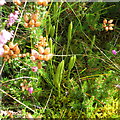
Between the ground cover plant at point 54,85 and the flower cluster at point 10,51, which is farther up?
the flower cluster at point 10,51

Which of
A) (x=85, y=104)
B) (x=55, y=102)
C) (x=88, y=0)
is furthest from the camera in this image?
(x=88, y=0)

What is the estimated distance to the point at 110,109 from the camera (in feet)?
3.90

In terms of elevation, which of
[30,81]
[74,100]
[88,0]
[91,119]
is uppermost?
[88,0]

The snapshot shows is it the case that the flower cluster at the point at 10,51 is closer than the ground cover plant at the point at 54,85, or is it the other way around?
the flower cluster at the point at 10,51

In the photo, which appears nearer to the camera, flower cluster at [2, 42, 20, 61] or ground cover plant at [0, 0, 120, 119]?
flower cluster at [2, 42, 20, 61]

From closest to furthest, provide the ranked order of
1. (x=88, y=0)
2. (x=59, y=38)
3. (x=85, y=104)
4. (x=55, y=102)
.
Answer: (x=85, y=104), (x=55, y=102), (x=59, y=38), (x=88, y=0)

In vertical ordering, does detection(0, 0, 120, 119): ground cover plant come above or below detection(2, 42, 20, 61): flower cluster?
below

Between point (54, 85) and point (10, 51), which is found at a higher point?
point (10, 51)

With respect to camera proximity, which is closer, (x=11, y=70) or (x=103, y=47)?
(x=11, y=70)

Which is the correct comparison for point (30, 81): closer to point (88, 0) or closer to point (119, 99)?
point (119, 99)

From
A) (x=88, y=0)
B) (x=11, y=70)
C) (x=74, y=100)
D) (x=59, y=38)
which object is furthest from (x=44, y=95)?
(x=88, y=0)

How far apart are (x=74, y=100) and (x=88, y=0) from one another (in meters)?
0.82

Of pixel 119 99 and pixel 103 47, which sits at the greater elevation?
pixel 103 47

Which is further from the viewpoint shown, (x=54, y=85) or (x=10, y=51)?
(x=54, y=85)
